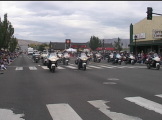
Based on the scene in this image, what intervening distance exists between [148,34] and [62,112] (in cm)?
4459

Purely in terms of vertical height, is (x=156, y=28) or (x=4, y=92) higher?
(x=156, y=28)

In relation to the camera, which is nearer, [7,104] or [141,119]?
[141,119]

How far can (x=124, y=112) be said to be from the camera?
7812 mm

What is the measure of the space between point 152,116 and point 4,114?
3862mm

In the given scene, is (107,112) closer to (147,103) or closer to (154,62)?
(147,103)

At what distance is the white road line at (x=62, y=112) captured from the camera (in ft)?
23.9

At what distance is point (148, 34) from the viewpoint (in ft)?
165

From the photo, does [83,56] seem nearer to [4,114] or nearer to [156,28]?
[4,114]

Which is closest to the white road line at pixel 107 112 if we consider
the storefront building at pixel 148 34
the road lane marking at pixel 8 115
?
the road lane marking at pixel 8 115

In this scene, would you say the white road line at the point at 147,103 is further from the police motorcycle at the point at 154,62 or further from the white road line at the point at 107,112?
the police motorcycle at the point at 154,62

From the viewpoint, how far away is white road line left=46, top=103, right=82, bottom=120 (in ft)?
23.9

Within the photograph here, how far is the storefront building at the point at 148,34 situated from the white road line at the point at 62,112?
36.8m

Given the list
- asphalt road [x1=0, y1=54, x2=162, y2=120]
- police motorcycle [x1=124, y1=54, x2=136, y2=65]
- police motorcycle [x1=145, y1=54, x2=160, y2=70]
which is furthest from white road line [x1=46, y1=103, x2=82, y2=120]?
police motorcycle [x1=124, y1=54, x2=136, y2=65]

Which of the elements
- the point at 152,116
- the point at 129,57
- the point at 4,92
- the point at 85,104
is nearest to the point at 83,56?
the point at 129,57
